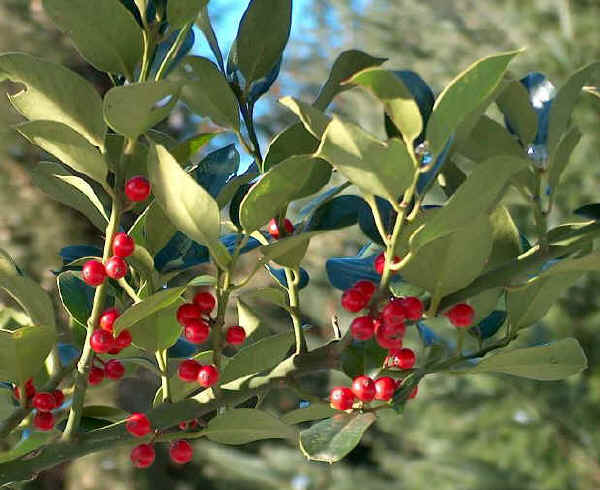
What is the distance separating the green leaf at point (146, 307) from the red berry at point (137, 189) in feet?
0.11

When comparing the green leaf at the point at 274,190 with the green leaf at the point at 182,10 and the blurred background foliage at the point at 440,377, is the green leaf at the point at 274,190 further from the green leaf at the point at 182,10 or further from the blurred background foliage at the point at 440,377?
the blurred background foliage at the point at 440,377

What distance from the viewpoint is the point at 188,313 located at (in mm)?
303

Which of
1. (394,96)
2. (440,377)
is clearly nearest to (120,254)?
(394,96)

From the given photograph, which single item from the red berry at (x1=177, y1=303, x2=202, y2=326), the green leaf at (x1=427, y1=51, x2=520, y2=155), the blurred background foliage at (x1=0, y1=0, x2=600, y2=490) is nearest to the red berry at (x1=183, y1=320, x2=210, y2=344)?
the red berry at (x1=177, y1=303, x2=202, y2=326)

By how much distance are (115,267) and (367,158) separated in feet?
0.31

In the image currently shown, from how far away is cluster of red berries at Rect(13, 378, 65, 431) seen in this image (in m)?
0.33

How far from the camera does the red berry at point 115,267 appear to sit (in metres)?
0.28

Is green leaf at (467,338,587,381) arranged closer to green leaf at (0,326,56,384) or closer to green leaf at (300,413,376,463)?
green leaf at (300,413,376,463)

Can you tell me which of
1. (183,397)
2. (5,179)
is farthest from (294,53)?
(183,397)

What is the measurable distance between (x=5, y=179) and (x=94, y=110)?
109 inches

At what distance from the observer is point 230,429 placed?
0.31 metres

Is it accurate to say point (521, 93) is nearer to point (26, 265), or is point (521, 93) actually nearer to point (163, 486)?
point (26, 265)

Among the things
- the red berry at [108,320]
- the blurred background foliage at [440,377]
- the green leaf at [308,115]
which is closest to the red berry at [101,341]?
the red berry at [108,320]

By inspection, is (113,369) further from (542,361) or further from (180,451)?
(542,361)
